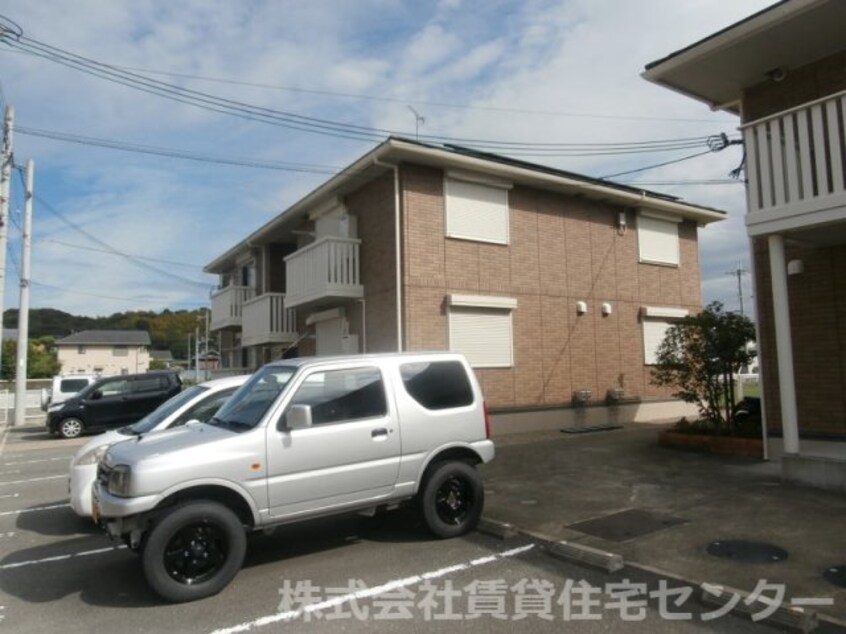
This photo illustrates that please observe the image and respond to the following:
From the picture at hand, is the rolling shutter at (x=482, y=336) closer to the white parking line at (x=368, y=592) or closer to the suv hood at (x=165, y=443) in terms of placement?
the white parking line at (x=368, y=592)

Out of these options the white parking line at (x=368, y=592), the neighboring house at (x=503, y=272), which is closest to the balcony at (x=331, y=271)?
the neighboring house at (x=503, y=272)

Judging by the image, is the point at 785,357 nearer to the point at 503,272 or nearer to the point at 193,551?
the point at 193,551

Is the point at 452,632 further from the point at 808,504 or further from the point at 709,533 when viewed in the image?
the point at 808,504

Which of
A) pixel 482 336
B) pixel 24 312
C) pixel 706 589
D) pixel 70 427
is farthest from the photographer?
pixel 24 312

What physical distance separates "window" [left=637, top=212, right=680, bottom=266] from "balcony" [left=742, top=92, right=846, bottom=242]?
8612mm

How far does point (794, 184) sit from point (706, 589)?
536 centimetres

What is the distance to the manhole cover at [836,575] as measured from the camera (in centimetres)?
442

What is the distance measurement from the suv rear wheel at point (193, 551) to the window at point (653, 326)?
13.8m

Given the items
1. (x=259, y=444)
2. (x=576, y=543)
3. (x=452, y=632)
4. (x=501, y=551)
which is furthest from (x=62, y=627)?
(x=576, y=543)

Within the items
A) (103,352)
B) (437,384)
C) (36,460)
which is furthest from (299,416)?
(103,352)

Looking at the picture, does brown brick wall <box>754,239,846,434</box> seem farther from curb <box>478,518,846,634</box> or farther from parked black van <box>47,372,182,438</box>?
parked black van <box>47,372,182,438</box>

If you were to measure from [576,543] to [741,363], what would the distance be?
668 cm

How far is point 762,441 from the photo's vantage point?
9.41m

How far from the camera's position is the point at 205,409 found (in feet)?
24.4
